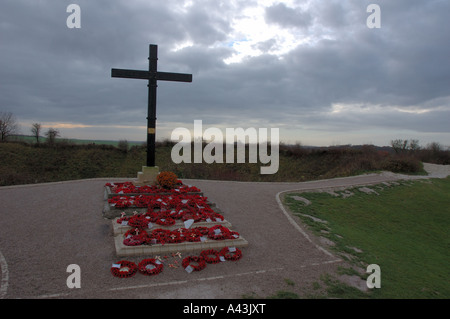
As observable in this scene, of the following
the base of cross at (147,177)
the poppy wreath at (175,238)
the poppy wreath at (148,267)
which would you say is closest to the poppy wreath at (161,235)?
the poppy wreath at (175,238)

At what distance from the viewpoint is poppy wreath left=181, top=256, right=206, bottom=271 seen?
419cm

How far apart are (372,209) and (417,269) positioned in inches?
179

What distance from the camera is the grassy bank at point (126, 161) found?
21809 mm

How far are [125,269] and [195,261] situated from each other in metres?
1.03

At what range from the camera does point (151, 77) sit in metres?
8.86

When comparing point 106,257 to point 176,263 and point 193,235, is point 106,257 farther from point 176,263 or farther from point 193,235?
point 193,235

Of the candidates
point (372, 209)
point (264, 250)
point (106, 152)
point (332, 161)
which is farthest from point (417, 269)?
point (106, 152)

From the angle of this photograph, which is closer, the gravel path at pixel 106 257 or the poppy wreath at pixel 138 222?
the gravel path at pixel 106 257

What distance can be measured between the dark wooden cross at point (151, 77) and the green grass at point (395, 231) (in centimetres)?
464

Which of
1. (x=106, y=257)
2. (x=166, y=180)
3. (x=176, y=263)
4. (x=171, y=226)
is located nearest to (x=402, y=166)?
(x=166, y=180)

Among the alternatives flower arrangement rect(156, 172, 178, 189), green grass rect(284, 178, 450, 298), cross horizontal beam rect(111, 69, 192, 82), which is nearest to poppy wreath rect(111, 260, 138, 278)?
green grass rect(284, 178, 450, 298)

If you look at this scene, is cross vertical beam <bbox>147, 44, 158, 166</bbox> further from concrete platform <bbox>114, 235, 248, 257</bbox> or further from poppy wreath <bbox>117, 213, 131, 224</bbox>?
concrete platform <bbox>114, 235, 248, 257</bbox>

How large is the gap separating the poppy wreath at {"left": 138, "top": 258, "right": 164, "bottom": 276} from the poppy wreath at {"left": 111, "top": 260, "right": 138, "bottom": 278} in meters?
0.09

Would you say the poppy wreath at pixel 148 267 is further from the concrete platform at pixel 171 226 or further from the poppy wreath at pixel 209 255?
the concrete platform at pixel 171 226
